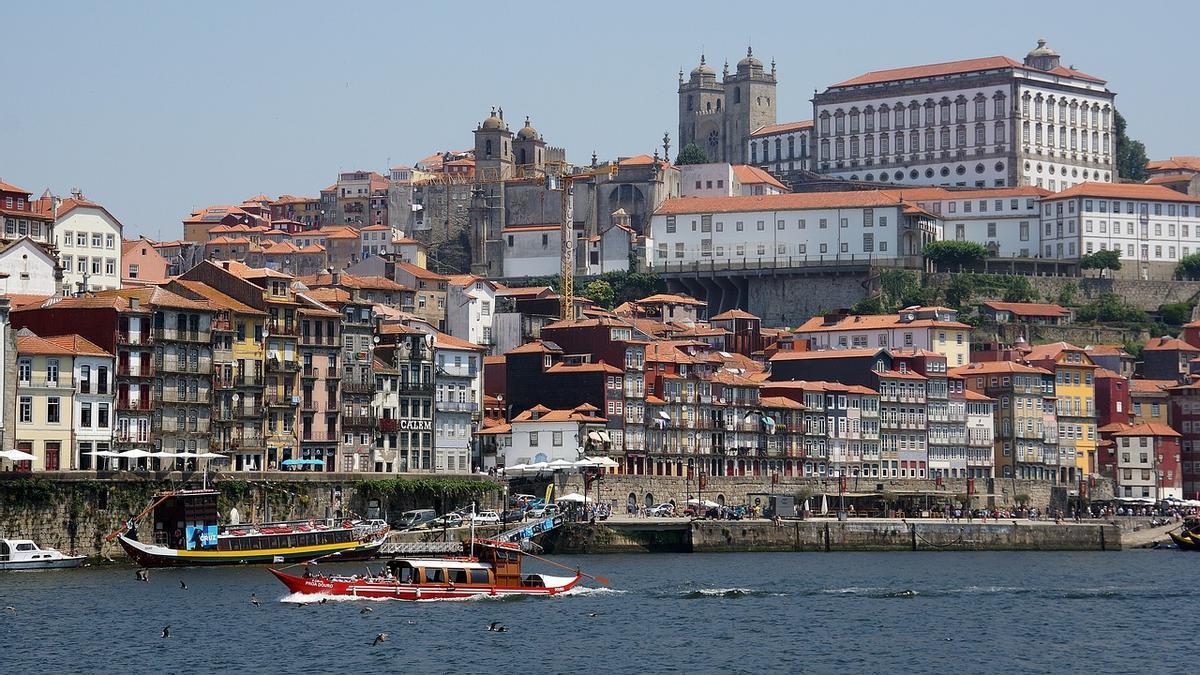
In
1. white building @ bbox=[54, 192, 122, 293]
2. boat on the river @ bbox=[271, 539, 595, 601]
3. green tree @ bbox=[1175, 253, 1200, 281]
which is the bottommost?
boat on the river @ bbox=[271, 539, 595, 601]

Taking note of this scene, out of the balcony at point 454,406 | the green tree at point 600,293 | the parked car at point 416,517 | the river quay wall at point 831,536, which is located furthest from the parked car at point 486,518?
the green tree at point 600,293

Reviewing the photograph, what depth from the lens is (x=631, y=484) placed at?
4321 inches

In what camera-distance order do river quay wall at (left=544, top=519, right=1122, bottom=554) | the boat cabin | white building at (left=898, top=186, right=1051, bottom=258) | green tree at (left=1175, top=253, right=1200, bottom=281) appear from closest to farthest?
1. the boat cabin
2. river quay wall at (left=544, top=519, right=1122, bottom=554)
3. green tree at (left=1175, top=253, right=1200, bottom=281)
4. white building at (left=898, top=186, right=1051, bottom=258)

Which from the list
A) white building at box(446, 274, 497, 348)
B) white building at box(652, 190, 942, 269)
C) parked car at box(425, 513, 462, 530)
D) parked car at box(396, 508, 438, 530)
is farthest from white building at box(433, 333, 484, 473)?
white building at box(652, 190, 942, 269)

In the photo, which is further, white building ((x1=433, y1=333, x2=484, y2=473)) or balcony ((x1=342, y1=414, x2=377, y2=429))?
white building ((x1=433, y1=333, x2=484, y2=473))

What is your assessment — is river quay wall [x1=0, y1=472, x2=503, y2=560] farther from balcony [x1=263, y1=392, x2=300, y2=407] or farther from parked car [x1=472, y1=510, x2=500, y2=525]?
balcony [x1=263, y1=392, x2=300, y2=407]

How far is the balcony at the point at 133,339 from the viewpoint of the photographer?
91875mm

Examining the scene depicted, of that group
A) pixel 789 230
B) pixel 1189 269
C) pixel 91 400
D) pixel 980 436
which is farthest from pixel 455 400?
pixel 1189 269

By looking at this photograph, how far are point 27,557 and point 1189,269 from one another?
11442 centimetres

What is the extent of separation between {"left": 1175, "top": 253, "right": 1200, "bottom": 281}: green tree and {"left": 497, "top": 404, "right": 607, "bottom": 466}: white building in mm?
74987

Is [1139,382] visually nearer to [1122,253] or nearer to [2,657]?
[1122,253]

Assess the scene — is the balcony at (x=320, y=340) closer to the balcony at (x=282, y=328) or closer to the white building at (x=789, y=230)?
the balcony at (x=282, y=328)

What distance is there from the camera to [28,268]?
373ft

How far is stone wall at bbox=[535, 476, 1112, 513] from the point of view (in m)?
108
